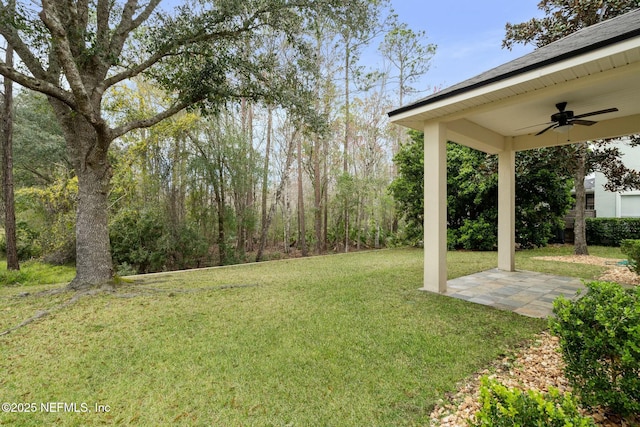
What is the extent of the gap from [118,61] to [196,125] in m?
3.60

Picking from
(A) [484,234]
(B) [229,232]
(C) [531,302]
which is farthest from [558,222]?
(B) [229,232]

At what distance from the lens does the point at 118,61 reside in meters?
4.29

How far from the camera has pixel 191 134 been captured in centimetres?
788

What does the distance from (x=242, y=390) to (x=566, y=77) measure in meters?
4.26

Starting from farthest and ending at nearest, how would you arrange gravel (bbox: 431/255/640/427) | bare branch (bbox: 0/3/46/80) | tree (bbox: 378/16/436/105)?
tree (bbox: 378/16/436/105) < bare branch (bbox: 0/3/46/80) < gravel (bbox: 431/255/640/427)

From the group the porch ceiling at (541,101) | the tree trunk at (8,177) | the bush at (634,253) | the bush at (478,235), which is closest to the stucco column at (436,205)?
the porch ceiling at (541,101)

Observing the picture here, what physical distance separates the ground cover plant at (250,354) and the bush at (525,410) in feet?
2.28

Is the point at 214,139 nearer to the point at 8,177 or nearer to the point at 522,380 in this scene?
the point at 8,177

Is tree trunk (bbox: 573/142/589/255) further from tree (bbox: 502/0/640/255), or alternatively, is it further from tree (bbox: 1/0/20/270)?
tree (bbox: 1/0/20/270)

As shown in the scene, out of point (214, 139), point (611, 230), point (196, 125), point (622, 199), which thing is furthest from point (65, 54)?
point (622, 199)

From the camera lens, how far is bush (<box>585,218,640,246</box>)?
370 inches

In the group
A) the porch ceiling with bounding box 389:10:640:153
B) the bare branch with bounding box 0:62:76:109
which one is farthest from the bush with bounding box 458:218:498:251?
the bare branch with bounding box 0:62:76:109

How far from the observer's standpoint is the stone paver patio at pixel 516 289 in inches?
140

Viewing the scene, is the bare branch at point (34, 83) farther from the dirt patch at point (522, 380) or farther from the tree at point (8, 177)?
the dirt patch at point (522, 380)
